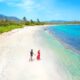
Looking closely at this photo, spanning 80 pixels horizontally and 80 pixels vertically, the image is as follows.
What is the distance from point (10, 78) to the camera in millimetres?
17875

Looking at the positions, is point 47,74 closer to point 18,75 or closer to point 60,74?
point 60,74

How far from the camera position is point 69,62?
86.6 feet

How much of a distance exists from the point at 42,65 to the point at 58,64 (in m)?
2.58

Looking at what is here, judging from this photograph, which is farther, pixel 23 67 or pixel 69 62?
pixel 69 62

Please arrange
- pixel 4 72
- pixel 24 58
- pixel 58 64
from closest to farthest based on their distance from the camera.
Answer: pixel 4 72 < pixel 58 64 < pixel 24 58

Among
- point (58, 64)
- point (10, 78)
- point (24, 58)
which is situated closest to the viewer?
point (10, 78)

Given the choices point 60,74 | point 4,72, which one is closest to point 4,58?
point 4,72

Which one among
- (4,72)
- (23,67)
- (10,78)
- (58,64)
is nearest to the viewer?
(10,78)

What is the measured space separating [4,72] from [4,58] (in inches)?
262

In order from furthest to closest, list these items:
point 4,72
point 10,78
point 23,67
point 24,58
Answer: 1. point 24,58
2. point 23,67
3. point 4,72
4. point 10,78

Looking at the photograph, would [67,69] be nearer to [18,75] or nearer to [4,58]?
[18,75]

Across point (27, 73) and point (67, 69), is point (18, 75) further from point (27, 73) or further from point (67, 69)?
point (67, 69)

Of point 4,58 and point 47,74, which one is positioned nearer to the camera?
point 47,74

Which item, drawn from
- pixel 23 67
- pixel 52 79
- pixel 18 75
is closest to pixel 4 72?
pixel 18 75
